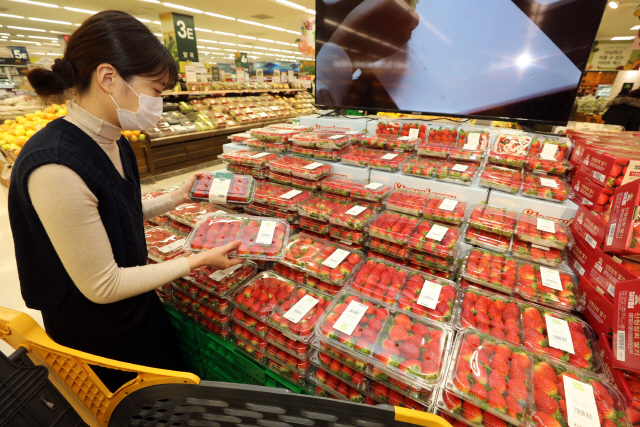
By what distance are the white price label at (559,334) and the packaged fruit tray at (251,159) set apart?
7.17ft

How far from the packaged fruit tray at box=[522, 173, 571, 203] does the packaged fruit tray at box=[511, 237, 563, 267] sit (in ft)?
1.35

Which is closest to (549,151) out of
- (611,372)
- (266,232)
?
(611,372)

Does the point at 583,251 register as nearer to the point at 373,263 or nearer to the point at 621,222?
the point at 621,222

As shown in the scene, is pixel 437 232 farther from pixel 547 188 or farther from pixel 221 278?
pixel 221 278

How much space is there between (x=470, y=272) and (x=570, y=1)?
2177 mm

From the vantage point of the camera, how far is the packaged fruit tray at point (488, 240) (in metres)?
1.71

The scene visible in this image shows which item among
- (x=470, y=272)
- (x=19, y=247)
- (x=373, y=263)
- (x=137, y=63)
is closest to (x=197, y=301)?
(x=19, y=247)

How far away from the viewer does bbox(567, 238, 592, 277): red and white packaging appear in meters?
1.49

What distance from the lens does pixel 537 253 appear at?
164 centimetres

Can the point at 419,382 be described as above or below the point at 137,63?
below

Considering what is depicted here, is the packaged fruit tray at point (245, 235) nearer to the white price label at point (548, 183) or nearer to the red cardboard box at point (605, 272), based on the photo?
the red cardboard box at point (605, 272)

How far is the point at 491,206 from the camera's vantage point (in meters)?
1.96

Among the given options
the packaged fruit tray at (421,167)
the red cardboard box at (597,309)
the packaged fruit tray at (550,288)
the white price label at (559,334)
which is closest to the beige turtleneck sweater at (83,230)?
the white price label at (559,334)

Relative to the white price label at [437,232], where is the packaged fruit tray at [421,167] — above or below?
above
